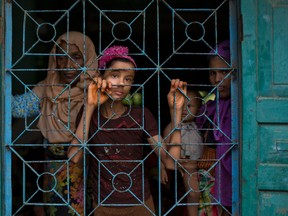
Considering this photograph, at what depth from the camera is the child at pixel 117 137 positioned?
3.32 metres

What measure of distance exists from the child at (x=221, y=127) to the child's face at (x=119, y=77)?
520mm

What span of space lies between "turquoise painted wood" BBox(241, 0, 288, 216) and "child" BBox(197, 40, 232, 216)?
0.18 meters

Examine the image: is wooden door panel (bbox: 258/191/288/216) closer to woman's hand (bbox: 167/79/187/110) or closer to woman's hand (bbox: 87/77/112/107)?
woman's hand (bbox: 167/79/187/110)

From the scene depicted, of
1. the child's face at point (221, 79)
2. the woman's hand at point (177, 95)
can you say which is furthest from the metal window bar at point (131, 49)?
the woman's hand at point (177, 95)

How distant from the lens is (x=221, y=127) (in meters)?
3.50

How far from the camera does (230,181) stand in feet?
11.1

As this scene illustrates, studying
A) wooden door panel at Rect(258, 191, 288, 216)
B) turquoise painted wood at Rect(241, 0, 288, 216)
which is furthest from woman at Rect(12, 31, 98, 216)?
wooden door panel at Rect(258, 191, 288, 216)

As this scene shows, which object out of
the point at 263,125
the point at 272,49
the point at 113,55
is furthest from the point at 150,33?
the point at 263,125

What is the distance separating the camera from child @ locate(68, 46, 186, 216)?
10.9 ft

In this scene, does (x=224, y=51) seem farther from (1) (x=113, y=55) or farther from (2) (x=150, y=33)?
(2) (x=150, y=33)

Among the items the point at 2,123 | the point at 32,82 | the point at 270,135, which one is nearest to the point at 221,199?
the point at 270,135

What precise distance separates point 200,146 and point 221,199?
0.41 metres

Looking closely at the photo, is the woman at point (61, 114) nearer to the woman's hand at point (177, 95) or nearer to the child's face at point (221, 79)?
the woman's hand at point (177, 95)

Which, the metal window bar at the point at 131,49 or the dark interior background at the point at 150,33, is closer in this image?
the metal window bar at the point at 131,49
